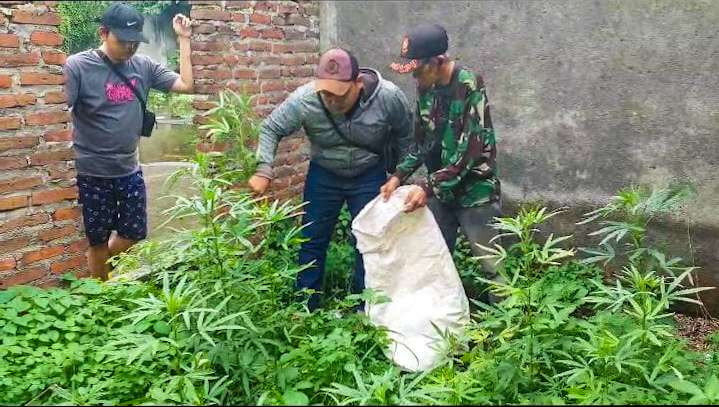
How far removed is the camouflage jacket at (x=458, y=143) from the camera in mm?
3580

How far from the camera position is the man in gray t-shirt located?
12.6 ft

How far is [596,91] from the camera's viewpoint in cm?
449

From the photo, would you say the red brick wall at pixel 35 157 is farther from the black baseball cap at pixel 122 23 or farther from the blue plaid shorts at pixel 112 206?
the black baseball cap at pixel 122 23

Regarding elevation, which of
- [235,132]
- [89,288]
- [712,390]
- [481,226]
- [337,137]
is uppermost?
[337,137]

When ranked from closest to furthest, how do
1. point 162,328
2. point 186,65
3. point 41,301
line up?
point 162,328 < point 41,301 < point 186,65

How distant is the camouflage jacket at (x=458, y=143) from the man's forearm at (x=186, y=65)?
161cm

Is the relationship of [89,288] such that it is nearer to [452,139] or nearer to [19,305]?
[19,305]

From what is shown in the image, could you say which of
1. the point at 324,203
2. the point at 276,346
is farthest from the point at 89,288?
the point at 324,203

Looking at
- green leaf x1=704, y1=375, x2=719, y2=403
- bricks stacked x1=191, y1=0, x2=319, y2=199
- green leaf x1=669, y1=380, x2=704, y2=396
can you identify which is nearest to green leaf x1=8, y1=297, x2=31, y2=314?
bricks stacked x1=191, y1=0, x2=319, y2=199

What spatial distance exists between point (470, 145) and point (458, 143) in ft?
0.25

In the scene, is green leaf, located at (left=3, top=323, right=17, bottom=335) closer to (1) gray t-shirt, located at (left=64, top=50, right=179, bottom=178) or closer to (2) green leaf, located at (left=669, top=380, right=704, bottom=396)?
(1) gray t-shirt, located at (left=64, top=50, right=179, bottom=178)

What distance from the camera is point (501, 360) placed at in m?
2.94

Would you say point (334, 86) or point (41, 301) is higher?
point (334, 86)

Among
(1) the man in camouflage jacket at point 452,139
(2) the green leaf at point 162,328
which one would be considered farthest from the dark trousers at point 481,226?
(2) the green leaf at point 162,328
